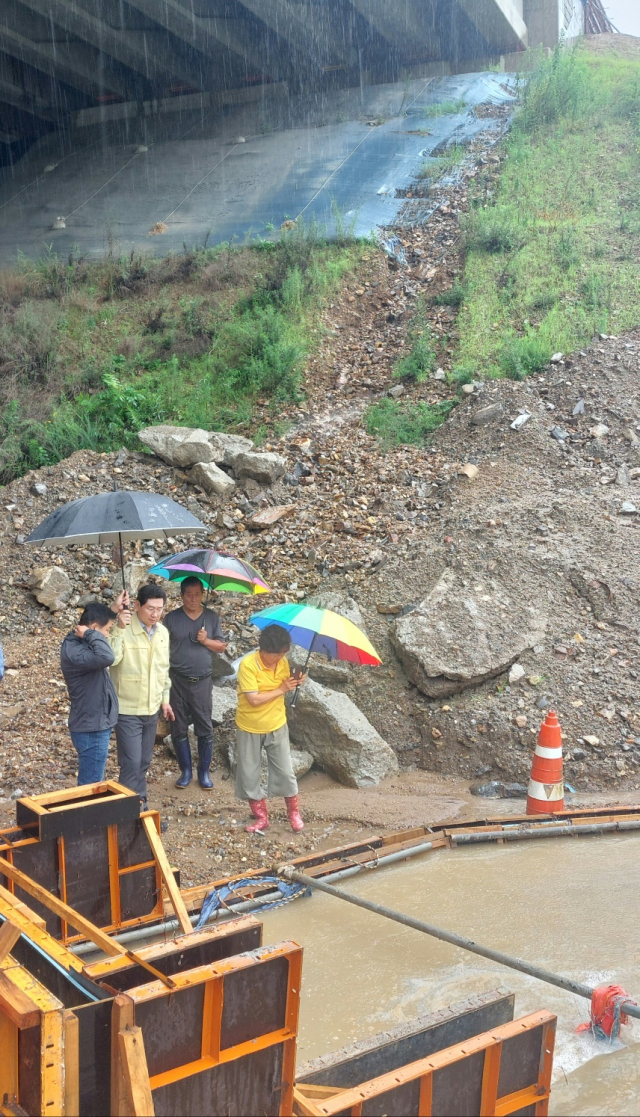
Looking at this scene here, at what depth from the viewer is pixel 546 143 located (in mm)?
16984

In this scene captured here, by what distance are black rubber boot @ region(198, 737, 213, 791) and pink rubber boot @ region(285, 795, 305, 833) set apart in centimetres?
81

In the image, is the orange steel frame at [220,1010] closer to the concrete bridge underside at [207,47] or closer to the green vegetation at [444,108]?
the green vegetation at [444,108]

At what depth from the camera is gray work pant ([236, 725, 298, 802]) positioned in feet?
18.8

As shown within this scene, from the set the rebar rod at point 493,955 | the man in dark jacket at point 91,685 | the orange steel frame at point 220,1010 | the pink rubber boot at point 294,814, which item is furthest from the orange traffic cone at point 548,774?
the orange steel frame at point 220,1010

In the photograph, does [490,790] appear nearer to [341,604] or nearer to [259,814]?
[259,814]

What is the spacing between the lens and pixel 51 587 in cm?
884

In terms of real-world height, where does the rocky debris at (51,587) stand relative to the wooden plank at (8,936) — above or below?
below

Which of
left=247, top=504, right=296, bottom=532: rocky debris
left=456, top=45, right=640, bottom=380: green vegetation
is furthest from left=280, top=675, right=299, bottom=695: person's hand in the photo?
left=456, top=45, right=640, bottom=380: green vegetation

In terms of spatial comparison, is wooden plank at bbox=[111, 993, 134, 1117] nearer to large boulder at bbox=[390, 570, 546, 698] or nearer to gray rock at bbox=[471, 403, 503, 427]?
large boulder at bbox=[390, 570, 546, 698]

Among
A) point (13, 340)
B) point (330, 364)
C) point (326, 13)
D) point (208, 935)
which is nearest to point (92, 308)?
point (13, 340)

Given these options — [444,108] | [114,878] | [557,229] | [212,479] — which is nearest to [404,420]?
[212,479]

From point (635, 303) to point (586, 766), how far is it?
7.69 metres

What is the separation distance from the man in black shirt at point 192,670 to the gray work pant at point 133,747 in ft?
1.95

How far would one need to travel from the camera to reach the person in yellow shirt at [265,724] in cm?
566
